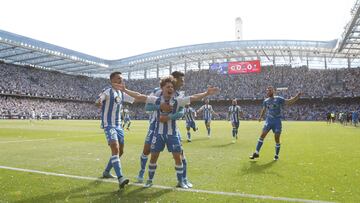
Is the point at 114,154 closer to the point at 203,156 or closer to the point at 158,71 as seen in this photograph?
the point at 203,156

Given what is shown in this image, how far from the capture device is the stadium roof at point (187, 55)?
61.5 meters

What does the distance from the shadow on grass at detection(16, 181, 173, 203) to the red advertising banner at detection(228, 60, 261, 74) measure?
2521 inches

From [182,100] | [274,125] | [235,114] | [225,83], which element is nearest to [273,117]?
[274,125]

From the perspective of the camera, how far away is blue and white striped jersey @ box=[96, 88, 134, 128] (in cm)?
756

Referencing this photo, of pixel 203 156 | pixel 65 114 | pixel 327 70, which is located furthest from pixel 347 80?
pixel 203 156

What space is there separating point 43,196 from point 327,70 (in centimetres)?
7744

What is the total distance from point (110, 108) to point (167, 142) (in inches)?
67.7

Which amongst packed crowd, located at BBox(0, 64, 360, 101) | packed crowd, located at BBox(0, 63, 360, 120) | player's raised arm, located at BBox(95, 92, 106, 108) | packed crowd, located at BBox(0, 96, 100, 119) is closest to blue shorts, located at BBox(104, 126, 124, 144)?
player's raised arm, located at BBox(95, 92, 106, 108)

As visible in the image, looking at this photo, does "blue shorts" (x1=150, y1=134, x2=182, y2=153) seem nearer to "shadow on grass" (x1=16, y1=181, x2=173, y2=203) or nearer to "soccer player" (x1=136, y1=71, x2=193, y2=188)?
"soccer player" (x1=136, y1=71, x2=193, y2=188)

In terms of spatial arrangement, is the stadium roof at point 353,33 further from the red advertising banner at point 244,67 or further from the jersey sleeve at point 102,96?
the jersey sleeve at point 102,96

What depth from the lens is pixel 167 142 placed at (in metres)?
6.85

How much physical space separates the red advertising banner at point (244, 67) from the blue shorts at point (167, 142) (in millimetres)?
63762

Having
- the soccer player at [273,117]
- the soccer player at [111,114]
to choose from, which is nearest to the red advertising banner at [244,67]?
the soccer player at [273,117]

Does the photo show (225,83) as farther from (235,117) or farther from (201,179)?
(201,179)
